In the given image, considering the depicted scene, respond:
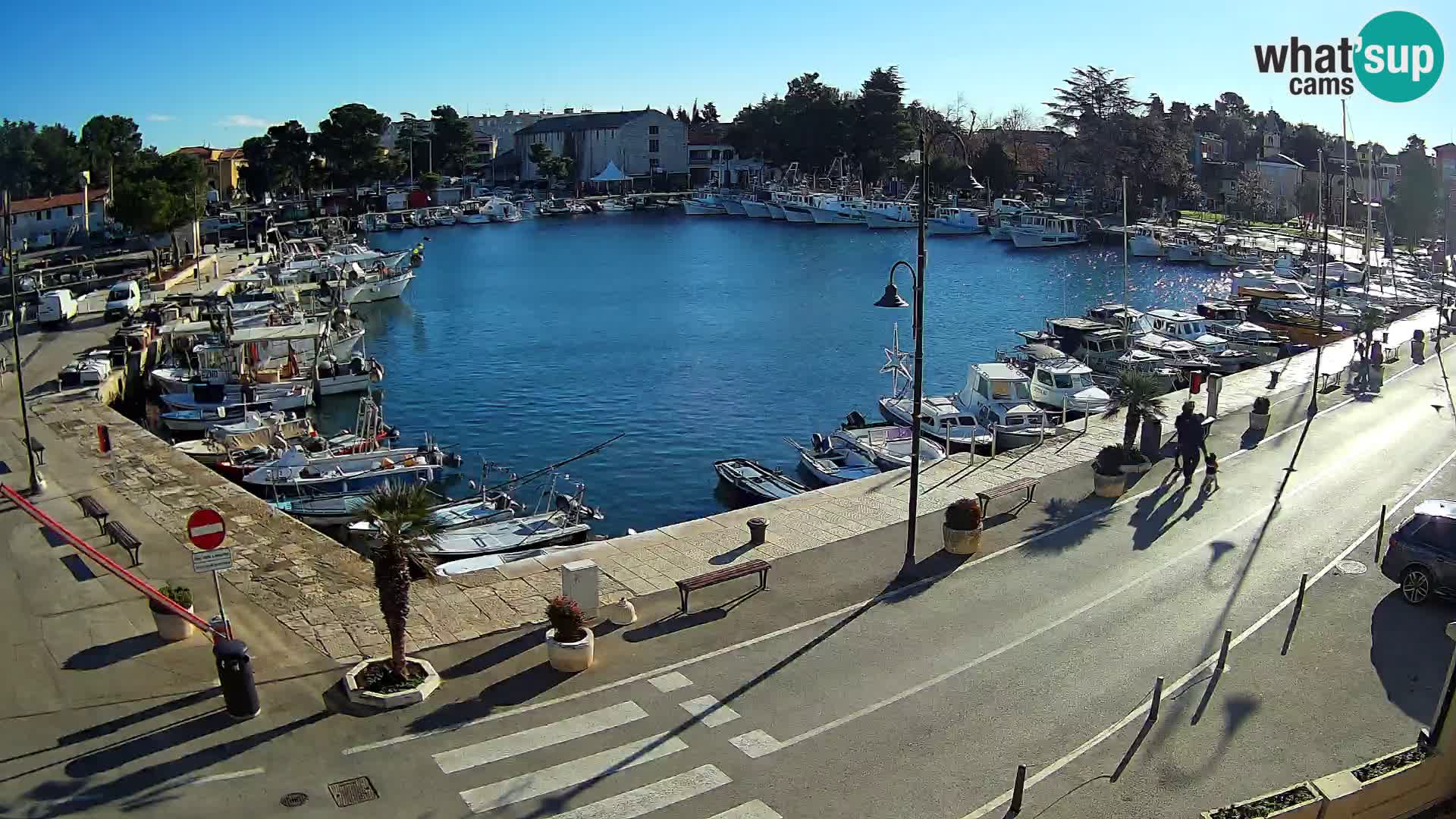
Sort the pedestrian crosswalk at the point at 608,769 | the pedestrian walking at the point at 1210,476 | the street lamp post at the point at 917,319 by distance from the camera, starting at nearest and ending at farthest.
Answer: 1. the pedestrian crosswalk at the point at 608,769
2. the street lamp post at the point at 917,319
3. the pedestrian walking at the point at 1210,476

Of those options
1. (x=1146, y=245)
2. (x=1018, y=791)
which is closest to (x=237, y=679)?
(x=1018, y=791)

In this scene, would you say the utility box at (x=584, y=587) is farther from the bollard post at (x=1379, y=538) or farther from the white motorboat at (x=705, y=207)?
the white motorboat at (x=705, y=207)

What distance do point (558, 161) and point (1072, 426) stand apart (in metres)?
146

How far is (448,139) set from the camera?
162 meters

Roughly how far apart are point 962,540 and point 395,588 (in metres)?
10.2

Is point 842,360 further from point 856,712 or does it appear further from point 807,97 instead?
point 807,97

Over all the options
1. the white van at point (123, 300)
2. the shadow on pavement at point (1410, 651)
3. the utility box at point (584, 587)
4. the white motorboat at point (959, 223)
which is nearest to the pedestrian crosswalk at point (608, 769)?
the utility box at point (584, 587)

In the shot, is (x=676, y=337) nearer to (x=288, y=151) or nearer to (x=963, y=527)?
(x=963, y=527)

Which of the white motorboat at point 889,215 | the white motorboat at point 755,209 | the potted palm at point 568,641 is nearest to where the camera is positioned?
the potted palm at point 568,641

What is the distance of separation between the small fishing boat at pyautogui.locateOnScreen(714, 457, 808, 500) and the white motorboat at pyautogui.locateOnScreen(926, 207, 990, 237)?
97.5m

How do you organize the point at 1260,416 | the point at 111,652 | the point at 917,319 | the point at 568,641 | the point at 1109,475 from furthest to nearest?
the point at 1260,416 < the point at 1109,475 < the point at 917,319 < the point at 111,652 < the point at 568,641

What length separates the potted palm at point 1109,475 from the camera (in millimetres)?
23031

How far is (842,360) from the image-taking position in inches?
2245

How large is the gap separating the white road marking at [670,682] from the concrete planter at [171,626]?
6879 mm
